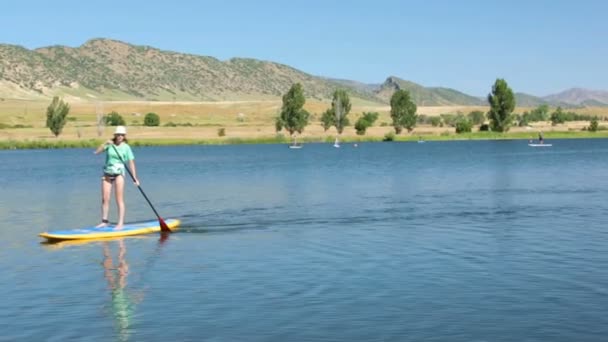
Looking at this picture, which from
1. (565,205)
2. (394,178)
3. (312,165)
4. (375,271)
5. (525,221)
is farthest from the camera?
(312,165)

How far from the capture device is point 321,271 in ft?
71.4

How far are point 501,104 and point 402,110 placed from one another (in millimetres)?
18279

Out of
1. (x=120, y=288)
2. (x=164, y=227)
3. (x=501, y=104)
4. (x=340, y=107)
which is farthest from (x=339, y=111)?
(x=120, y=288)

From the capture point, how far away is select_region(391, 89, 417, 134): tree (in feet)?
543

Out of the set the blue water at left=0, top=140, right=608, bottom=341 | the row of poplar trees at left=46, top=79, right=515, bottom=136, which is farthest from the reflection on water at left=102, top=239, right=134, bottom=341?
the row of poplar trees at left=46, top=79, right=515, bottom=136

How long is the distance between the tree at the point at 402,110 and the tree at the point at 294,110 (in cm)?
1888

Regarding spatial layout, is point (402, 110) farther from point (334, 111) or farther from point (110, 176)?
point (110, 176)

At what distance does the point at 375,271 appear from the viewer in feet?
70.9

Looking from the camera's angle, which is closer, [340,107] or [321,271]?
[321,271]

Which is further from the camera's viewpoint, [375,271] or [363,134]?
[363,134]

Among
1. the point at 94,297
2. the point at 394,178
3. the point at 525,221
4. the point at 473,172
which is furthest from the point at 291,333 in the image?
the point at 473,172

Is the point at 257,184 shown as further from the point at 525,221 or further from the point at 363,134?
the point at 363,134

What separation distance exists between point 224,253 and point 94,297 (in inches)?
258

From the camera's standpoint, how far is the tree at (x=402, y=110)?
16538cm
